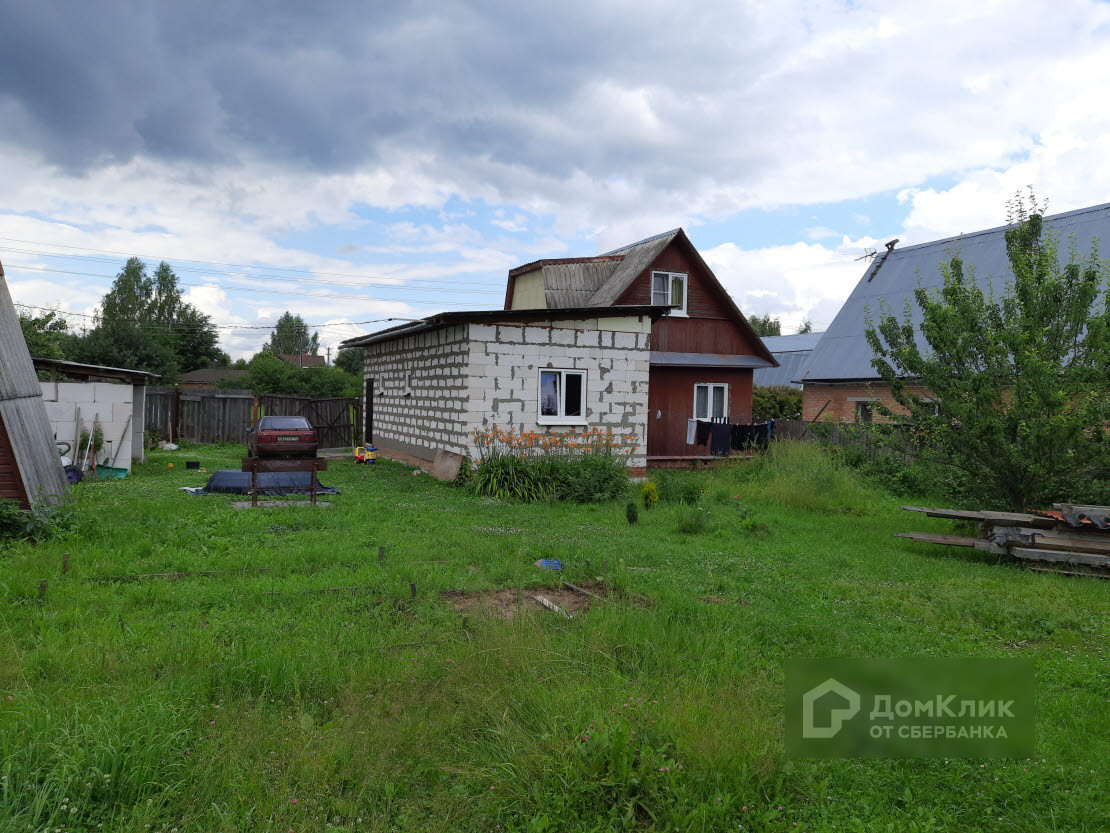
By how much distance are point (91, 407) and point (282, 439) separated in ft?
13.0

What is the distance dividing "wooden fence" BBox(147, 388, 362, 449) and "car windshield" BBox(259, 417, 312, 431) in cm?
718

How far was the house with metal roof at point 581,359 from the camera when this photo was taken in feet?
48.1

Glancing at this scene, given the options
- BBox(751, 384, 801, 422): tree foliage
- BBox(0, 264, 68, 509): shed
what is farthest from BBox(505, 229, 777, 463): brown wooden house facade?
BBox(0, 264, 68, 509): shed

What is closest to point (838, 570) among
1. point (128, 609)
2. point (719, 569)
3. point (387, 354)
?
point (719, 569)

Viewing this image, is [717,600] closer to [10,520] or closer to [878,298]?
[10,520]

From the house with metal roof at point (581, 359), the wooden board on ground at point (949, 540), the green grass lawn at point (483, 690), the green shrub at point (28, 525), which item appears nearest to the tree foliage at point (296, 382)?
the house with metal roof at point (581, 359)

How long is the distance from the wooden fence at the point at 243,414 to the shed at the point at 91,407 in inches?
302

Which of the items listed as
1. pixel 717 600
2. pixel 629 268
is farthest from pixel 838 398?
pixel 717 600

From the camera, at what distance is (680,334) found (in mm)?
21203

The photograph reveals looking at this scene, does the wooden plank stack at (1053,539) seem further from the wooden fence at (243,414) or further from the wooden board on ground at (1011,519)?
the wooden fence at (243,414)

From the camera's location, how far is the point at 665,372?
2077 centimetres

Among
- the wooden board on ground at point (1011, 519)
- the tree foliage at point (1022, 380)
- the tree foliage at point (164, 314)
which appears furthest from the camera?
the tree foliage at point (164, 314)

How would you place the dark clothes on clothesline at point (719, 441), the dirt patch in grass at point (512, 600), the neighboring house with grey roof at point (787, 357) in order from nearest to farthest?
the dirt patch in grass at point (512, 600), the dark clothes on clothesline at point (719, 441), the neighboring house with grey roof at point (787, 357)

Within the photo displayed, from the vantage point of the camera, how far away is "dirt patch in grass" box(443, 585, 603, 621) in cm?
598
